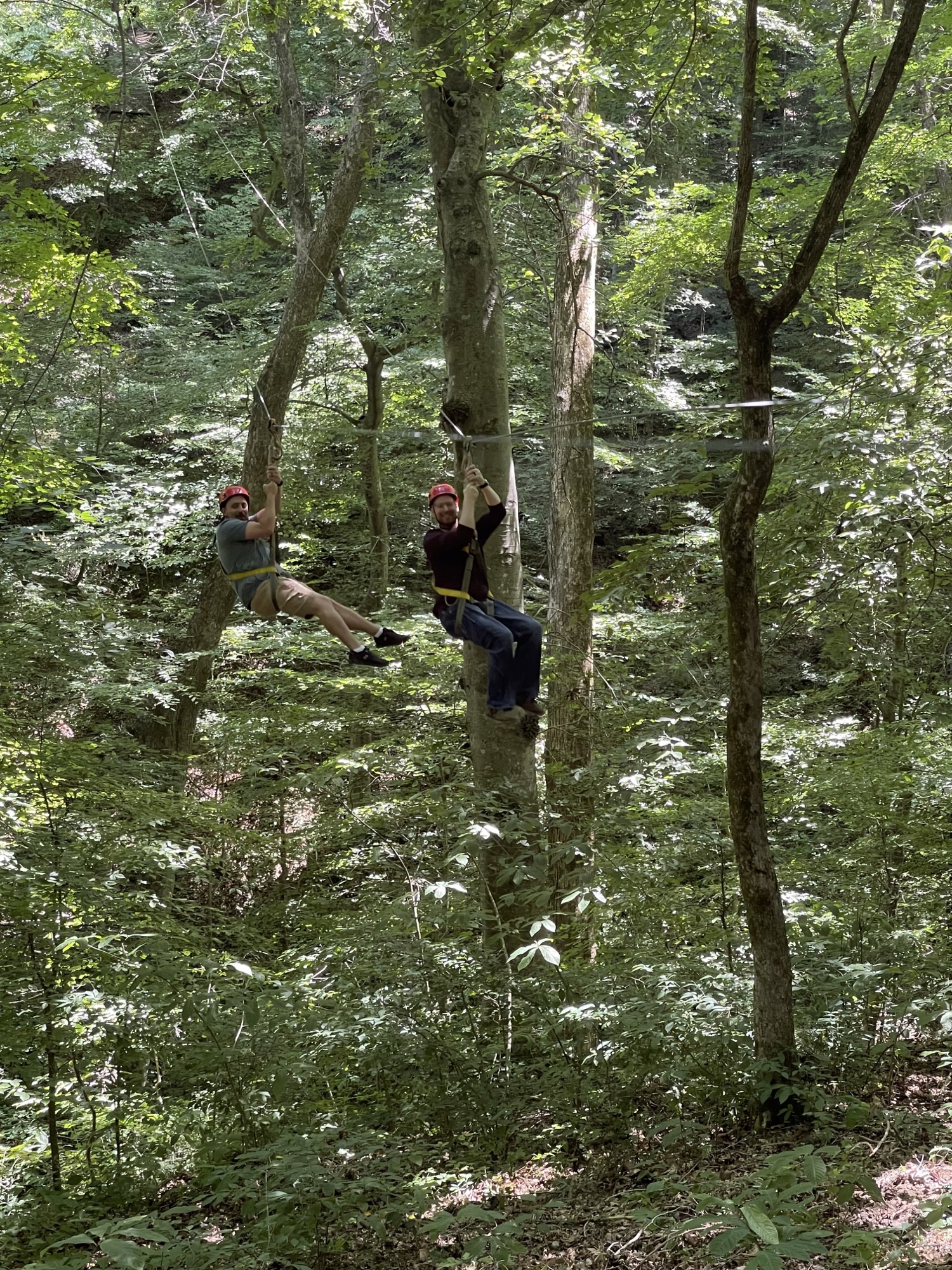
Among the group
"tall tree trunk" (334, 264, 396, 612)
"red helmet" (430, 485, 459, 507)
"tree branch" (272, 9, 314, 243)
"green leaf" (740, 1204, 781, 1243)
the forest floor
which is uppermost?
"tree branch" (272, 9, 314, 243)

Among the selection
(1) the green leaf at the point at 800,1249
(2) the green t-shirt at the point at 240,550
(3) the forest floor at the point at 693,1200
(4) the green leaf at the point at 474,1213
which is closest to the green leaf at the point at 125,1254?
(4) the green leaf at the point at 474,1213

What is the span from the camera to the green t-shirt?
5371 mm

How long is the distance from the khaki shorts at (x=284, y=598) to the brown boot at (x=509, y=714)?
1189mm

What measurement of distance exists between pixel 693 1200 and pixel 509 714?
2.47 meters

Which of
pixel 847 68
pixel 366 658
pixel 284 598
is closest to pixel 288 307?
pixel 284 598

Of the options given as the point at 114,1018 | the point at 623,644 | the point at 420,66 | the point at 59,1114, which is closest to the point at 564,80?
the point at 420,66

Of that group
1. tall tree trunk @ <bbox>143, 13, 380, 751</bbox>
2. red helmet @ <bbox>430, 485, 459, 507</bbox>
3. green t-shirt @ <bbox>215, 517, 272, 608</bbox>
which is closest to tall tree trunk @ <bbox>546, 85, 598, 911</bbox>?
red helmet @ <bbox>430, 485, 459, 507</bbox>

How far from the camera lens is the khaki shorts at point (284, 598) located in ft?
17.9

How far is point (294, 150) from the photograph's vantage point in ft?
31.0

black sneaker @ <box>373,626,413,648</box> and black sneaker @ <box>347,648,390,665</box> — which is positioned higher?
black sneaker @ <box>373,626,413,648</box>

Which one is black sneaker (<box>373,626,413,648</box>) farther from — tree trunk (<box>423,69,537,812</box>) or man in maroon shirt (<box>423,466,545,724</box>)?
tree trunk (<box>423,69,537,812</box>)

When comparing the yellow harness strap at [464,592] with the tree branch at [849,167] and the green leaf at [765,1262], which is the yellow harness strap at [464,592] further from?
the green leaf at [765,1262]

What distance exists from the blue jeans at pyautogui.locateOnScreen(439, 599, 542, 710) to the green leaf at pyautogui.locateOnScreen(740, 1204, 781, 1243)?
3071 mm

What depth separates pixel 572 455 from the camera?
770cm
